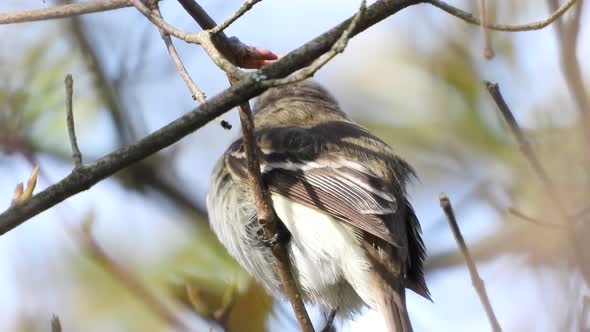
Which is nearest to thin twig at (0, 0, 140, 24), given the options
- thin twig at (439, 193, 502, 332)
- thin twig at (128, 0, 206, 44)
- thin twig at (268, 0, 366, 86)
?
thin twig at (128, 0, 206, 44)

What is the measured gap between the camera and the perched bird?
4.27 meters

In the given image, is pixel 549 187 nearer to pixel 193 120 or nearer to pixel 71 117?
pixel 193 120

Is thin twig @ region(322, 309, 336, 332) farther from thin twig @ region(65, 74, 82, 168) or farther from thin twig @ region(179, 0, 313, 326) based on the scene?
thin twig @ region(65, 74, 82, 168)

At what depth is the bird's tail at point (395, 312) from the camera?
4.20m

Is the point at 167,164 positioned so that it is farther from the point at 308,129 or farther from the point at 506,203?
the point at 506,203

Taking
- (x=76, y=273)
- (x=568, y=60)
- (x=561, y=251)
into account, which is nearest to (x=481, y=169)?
(x=561, y=251)

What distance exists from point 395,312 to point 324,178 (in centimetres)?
82

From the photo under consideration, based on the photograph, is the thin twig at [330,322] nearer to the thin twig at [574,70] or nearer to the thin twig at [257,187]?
the thin twig at [257,187]

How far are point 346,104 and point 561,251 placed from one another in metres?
4.23

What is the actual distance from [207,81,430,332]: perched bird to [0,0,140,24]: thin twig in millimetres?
1666

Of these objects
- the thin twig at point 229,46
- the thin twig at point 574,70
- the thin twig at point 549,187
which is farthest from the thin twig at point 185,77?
the thin twig at point 574,70

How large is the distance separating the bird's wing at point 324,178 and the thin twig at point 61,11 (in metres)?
1.66

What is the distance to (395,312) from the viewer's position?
4.25 metres

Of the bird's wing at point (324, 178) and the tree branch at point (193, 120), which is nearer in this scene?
the tree branch at point (193, 120)
